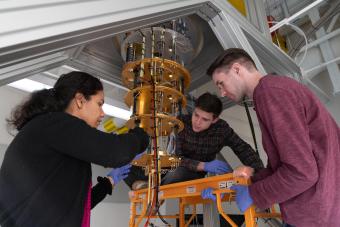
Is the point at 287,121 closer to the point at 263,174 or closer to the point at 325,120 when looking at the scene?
the point at 325,120

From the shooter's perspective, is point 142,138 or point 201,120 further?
point 201,120

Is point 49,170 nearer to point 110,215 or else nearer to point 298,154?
point 298,154

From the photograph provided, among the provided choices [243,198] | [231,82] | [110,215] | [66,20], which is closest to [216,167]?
[243,198]

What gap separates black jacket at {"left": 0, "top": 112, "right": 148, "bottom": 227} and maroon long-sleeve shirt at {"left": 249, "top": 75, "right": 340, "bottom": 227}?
482 millimetres

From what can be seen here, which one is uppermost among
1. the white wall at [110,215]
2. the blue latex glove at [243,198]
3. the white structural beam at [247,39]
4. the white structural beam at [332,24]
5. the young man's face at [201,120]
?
the white structural beam at [332,24]

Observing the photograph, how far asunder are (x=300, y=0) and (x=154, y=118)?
7.67ft

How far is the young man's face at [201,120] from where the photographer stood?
5.61 ft

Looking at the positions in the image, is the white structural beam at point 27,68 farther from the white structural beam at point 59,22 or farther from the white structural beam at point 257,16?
the white structural beam at point 257,16

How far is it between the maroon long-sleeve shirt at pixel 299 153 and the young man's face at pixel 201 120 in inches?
32.4

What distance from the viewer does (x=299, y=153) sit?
0.77m

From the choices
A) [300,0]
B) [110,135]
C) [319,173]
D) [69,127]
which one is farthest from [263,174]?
→ [300,0]

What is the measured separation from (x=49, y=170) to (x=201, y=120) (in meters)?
1.13

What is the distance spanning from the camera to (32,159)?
0.72 metres

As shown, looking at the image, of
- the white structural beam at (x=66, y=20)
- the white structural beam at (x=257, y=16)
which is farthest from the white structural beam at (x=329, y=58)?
the white structural beam at (x=66, y=20)
